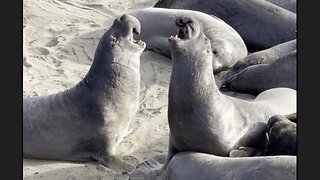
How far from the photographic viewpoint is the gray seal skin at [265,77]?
7.02 metres

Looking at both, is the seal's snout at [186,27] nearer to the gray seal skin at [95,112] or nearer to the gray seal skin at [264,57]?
the gray seal skin at [95,112]

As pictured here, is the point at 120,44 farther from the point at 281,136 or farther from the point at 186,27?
the point at 281,136

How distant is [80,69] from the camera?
783 centimetres

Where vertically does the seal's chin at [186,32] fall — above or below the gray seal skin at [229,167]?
above

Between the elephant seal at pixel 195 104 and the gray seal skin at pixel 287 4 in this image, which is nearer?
the elephant seal at pixel 195 104

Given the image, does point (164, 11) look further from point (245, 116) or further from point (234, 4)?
point (245, 116)

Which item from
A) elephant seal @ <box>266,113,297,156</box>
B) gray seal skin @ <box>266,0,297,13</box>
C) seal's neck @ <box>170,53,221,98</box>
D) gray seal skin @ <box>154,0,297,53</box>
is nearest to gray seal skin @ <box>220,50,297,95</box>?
gray seal skin @ <box>154,0,297,53</box>

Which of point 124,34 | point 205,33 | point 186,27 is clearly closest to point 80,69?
point 205,33

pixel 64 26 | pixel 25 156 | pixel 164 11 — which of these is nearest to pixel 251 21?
pixel 164 11

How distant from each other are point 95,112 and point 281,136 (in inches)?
59.8

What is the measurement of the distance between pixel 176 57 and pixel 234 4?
3.61 m

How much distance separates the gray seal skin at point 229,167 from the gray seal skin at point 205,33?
2.66m

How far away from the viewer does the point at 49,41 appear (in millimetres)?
8672

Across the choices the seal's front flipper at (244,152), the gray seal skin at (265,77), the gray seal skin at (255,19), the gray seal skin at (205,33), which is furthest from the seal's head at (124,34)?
the gray seal skin at (255,19)
